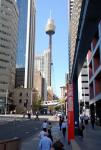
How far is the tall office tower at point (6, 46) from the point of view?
13975 centimetres

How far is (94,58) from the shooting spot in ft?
196

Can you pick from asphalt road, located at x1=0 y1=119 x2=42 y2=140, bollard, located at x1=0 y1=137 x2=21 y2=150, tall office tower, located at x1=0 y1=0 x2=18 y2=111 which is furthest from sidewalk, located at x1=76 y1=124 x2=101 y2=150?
tall office tower, located at x1=0 y1=0 x2=18 y2=111

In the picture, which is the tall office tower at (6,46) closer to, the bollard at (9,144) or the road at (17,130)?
the road at (17,130)

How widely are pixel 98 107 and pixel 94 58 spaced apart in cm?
911

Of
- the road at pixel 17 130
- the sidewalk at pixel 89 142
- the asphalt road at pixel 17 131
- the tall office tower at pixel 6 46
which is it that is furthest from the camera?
the tall office tower at pixel 6 46

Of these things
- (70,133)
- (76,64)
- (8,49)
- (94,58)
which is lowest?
(70,133)

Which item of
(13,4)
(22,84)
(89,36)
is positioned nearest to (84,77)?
(13,4)

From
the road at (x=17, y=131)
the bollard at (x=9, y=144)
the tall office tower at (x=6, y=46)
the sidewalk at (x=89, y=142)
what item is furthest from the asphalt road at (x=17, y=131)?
the tall office tower at (x=6, y=46)

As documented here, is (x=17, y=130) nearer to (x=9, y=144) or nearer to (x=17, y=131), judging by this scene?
(x=17, y=131)

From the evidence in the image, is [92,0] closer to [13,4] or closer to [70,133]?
[70,133]

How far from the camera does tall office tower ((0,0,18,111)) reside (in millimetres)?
139750

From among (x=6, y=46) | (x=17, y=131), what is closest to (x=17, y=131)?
(x=17, y=131)

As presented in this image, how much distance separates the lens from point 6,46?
143 metres

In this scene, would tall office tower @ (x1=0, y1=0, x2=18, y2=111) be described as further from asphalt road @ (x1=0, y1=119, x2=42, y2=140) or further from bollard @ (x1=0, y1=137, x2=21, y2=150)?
bollard @ (x1=0, y1=137, x2=21, y2=150)
